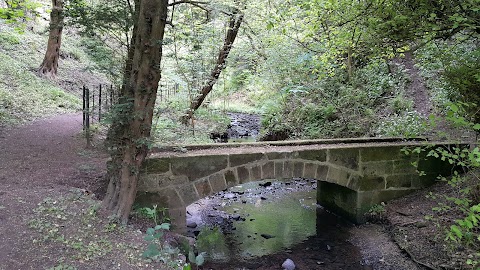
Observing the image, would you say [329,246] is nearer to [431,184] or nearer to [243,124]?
[431,184]

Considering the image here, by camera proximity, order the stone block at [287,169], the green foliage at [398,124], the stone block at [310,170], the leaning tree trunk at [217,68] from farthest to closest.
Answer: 1. the leaning tree trunk at [217,68]
2. the green foliage at [398,124]
3. the stone block at [310,170]
4. the stone block at [287,169]

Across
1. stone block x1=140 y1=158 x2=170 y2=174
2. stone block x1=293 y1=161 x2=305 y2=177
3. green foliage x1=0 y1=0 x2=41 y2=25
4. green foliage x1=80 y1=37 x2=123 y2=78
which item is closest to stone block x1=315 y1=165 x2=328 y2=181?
stone block x1=293 y1=161 x2=305 y2=177

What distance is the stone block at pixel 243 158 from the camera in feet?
19.0

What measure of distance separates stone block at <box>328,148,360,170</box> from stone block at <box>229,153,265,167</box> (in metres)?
1.30

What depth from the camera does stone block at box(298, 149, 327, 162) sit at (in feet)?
20.3

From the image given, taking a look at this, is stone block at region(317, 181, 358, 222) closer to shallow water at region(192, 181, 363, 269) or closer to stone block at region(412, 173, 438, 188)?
shallow water at region(192, 181, 363, 269)

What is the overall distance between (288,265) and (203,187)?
1.64m

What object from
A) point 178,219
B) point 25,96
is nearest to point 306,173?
point 178,219

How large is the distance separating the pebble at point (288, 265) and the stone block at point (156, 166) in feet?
6.96

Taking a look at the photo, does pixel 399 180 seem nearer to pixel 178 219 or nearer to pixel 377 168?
pixel 377 168

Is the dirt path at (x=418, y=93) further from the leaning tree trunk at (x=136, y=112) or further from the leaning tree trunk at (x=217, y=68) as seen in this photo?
the leaning tree trunk at (x=136, y=112)

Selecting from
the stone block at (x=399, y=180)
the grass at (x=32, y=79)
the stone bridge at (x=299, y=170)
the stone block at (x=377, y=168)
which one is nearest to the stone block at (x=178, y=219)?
the stone bridge at (x=299, y=170)

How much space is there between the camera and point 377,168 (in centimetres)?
674

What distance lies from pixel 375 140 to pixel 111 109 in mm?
5099
